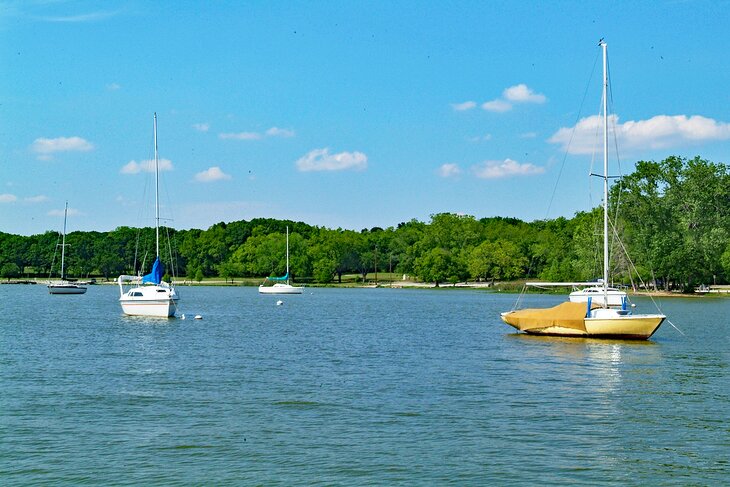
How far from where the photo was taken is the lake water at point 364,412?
18.0 m

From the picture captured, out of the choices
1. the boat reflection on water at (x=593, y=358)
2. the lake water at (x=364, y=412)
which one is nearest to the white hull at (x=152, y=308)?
the lake water at (x=364, y=412)

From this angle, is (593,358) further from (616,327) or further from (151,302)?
(151,302)

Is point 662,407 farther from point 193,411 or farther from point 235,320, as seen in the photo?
point 235,320

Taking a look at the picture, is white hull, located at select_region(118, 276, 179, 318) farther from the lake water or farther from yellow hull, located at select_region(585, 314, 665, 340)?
yellow hull, located at select_region(585, 314, 665, 340)

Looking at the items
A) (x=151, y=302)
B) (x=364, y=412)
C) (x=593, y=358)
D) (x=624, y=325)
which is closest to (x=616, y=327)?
(x=624, y=325)

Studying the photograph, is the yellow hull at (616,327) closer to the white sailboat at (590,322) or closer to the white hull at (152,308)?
the white sailboat at (590,322)

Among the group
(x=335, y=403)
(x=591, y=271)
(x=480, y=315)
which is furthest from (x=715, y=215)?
(x=335, y=403)

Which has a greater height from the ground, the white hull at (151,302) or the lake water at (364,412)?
the white hull at (151,302)

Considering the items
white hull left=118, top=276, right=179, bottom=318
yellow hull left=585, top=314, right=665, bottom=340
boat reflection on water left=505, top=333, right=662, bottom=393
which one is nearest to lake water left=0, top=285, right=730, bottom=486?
boat reflection on water left=505, top=333, right=662, bottom=393

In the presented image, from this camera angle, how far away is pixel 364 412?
24359 millimetres

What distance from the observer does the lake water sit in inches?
711

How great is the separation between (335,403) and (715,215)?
357 feet

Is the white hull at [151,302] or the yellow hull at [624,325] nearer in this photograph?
the yellow hull at [624,325]

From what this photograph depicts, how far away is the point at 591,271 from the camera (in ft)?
394
